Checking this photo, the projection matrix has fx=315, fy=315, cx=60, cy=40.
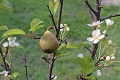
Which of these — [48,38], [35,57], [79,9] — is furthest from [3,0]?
[79,9]

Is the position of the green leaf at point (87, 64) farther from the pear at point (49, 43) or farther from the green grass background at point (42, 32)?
the green grass background at point (42, 32)

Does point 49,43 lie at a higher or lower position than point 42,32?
higher

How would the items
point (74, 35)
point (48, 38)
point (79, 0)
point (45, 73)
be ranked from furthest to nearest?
point (79, 0) → point (74, 35) → point (45, 73) → point (48, 38)

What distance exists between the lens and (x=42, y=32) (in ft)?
12.5

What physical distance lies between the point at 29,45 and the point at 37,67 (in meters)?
0.44

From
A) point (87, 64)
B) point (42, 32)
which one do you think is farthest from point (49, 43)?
point (42, 32)

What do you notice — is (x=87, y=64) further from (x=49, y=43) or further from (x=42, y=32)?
(x=42, y=32)

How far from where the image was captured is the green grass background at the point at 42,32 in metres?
3.02

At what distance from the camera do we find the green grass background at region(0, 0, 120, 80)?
119 inches

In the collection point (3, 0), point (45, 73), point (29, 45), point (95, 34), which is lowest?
point (45, 73)

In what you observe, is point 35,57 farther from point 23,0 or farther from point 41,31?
point 23,0

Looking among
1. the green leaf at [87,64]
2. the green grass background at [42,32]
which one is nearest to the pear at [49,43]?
the green leaf at [87,64]

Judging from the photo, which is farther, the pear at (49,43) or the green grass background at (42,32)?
the green grass background at (42,32)

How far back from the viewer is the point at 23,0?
4.90 metres
